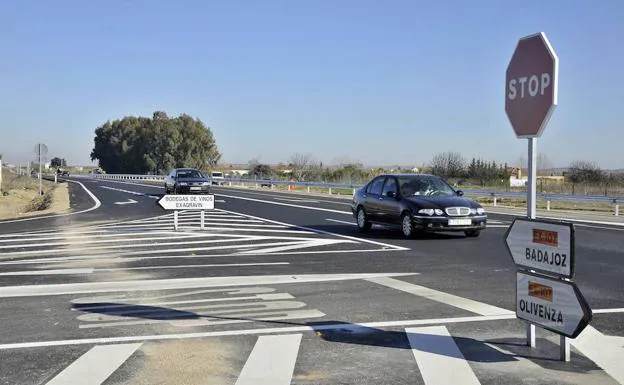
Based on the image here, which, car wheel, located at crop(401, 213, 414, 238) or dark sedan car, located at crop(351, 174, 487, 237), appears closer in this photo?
dark sedan car, located at crop(351, 174, 487, 237)

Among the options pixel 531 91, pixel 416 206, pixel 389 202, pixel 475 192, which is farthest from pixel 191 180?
pixel 531 91

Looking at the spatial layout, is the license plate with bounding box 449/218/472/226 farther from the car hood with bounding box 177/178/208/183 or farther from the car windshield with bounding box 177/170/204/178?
the car windshield with bounding box 177/170/204/178

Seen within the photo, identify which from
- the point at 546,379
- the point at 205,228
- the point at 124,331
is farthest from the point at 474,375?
the point at 205,228

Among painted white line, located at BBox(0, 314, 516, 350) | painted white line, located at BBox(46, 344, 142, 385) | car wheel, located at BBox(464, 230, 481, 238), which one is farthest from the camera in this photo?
car wheel, located at BBox(464, 230, 481, 238)

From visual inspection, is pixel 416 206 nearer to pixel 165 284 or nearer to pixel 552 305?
pixel 165 284

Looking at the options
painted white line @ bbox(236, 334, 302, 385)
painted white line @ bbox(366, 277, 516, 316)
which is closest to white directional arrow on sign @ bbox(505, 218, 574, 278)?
painted white line @ bbox(366, 277, 516, 316)

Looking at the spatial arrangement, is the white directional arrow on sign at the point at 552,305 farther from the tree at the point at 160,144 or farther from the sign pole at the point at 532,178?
the tree at the point at 160,144

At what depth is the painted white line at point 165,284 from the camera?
8.66 m

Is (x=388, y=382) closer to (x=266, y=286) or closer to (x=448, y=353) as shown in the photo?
(x=448, y=353)

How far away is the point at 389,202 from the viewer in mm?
16359

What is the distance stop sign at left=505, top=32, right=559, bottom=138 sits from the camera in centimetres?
520

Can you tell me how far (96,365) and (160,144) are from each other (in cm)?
9439

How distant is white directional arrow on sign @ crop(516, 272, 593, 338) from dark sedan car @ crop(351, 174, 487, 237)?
9389mm

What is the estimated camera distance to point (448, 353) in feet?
18.3
